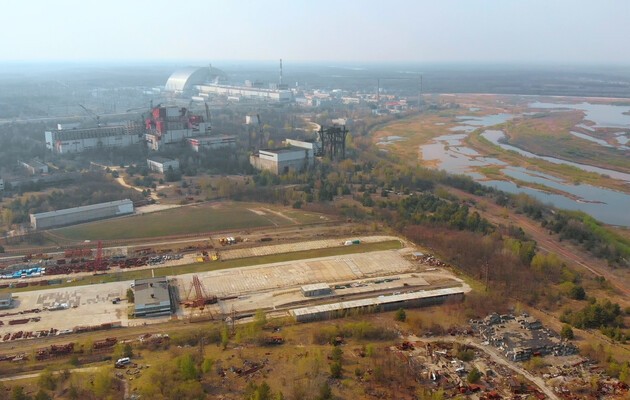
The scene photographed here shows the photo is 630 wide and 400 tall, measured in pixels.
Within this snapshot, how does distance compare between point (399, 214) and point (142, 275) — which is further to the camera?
point (399, 214)

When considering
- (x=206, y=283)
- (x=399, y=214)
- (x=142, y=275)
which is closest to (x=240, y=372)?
(x=206, y=283)

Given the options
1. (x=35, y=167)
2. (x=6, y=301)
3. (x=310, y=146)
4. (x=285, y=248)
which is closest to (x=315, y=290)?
(x=285, y=248)

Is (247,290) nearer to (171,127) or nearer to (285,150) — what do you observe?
(285,150)

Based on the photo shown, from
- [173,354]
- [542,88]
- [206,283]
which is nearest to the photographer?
[173,354]

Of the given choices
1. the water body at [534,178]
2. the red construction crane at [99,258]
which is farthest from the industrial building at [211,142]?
the red construction crane at [99,258]

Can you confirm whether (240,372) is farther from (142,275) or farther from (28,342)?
(142,275)

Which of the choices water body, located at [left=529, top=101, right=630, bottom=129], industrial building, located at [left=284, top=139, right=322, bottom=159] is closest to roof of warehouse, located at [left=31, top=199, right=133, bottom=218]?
industrial building, located at [left=284, top=139, right=322, bottom=159]

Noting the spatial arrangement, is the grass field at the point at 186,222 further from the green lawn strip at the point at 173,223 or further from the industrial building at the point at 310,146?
the industrial building at the point at 310,146
